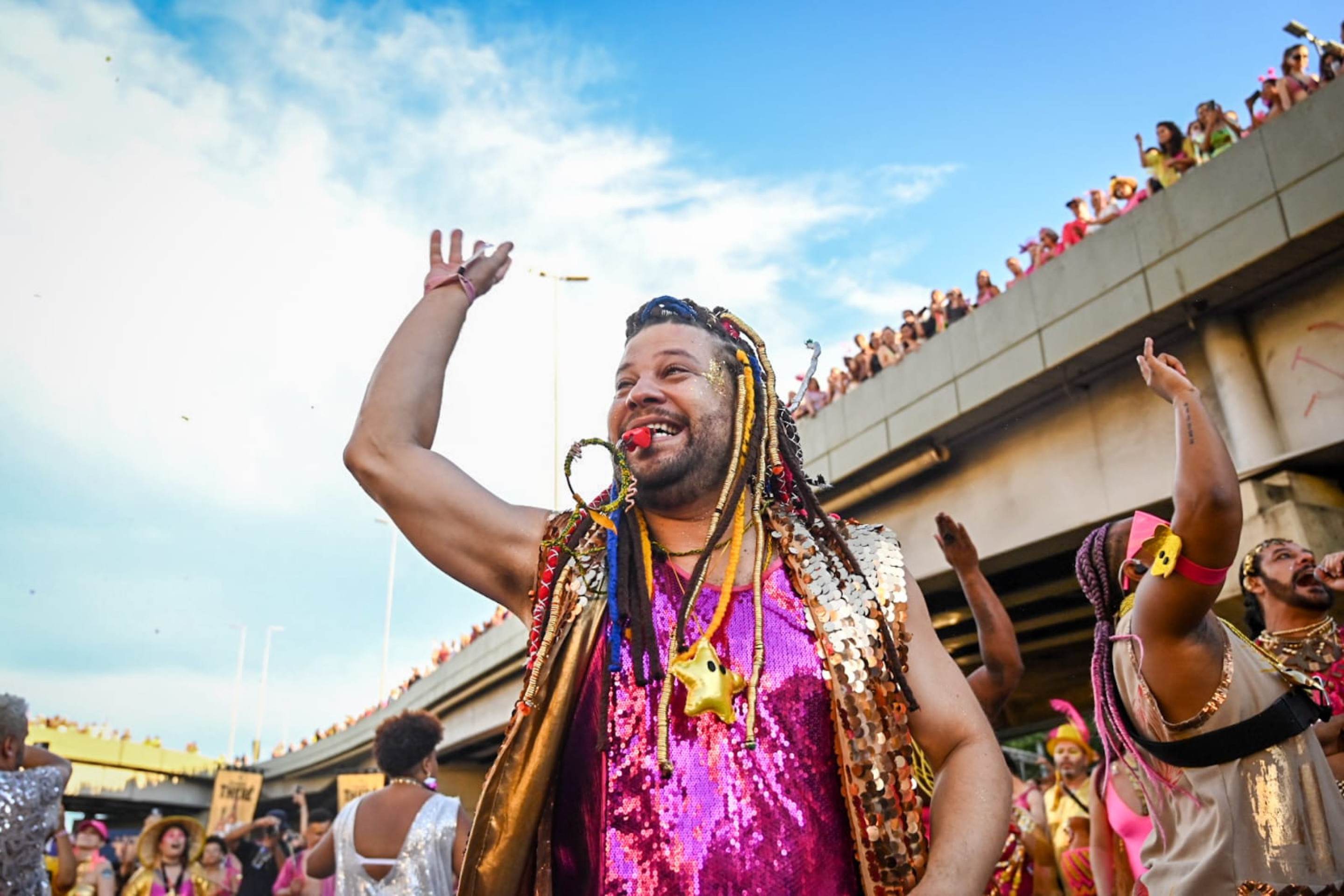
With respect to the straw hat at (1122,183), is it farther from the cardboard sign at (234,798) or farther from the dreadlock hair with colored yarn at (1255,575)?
the cardboard sign at (234,798)

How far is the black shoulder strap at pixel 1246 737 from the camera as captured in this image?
323 centimetres

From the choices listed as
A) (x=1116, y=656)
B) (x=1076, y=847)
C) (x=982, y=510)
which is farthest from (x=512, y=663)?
(x=1116, y=656)

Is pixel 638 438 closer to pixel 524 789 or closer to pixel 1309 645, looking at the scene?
pixel 524 789

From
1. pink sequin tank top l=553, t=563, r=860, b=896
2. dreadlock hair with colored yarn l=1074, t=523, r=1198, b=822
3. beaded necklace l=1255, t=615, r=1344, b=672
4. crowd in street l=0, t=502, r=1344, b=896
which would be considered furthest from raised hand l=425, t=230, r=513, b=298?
beaded necklace l=1255, t=615, r=1344, b=672

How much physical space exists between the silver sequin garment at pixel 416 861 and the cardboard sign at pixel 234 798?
21.5 ft

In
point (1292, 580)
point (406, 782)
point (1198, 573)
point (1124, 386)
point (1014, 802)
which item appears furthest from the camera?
point (1124, 386)

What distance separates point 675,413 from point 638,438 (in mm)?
123

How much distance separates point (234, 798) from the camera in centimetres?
1176

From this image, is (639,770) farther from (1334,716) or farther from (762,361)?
(1334,716)

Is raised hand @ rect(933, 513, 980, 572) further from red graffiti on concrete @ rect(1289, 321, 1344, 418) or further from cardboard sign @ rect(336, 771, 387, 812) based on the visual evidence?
cardboard sign @ rect(336, 771, 387, 812)

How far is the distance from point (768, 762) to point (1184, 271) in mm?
7785

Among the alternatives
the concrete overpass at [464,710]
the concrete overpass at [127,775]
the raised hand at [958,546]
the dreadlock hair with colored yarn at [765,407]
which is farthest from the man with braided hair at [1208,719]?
the concrete overpass at [127,775]

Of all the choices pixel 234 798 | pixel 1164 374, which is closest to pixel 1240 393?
pixel 1164 374

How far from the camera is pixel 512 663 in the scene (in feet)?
74.7
